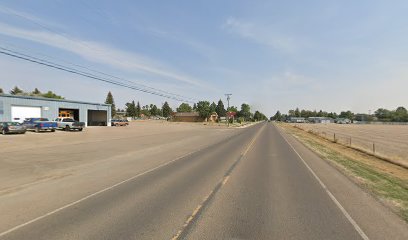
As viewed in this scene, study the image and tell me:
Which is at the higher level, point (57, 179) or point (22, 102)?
point (22, 102)

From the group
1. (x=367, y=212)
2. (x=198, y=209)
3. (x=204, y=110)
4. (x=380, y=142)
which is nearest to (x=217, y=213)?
(x=198, y=209)

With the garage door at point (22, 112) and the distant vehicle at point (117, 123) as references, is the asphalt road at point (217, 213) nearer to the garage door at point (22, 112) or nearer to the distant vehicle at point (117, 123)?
the garage door at point (22, 112)

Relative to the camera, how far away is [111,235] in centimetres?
577

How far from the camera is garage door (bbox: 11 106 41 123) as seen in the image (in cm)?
4416

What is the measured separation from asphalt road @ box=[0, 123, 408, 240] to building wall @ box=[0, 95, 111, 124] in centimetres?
3904

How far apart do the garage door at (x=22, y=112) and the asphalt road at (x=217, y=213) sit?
1571 inches

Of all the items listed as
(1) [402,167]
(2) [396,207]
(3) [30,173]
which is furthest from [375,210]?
(1) [402,167]

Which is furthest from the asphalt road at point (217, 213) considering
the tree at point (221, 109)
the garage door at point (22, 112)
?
the tree at point (221, 109)

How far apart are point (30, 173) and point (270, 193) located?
936cm

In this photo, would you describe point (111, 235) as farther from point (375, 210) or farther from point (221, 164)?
point (221, 164)

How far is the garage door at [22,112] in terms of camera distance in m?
44.2

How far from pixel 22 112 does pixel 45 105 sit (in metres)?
4.28

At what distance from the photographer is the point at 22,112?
4534cm

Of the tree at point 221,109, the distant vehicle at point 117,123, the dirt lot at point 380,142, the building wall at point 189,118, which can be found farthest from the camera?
the tree at point 221,109
